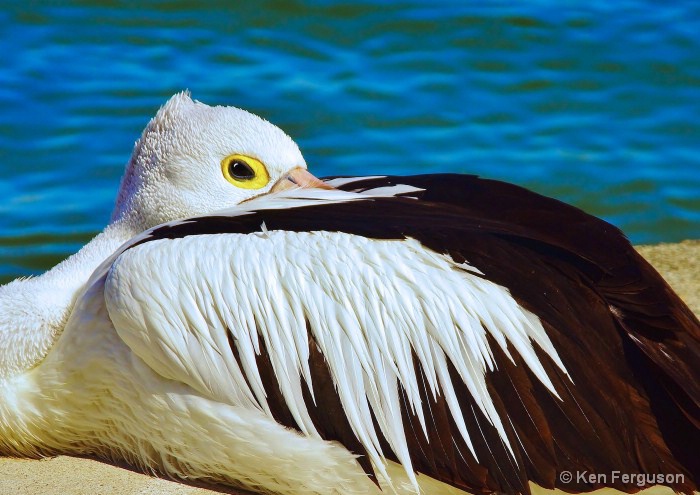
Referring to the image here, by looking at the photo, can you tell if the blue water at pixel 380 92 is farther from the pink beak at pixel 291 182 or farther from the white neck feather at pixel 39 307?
the pink beak at pixel 291 182

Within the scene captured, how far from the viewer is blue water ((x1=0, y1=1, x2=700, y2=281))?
19.4 ft

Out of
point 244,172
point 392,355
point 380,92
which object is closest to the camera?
point 392,355

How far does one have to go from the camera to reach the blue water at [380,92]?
5926 mm

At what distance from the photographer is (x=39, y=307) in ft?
10.5

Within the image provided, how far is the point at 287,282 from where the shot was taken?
2971mm

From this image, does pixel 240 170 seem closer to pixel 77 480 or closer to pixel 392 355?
pixel 392 355

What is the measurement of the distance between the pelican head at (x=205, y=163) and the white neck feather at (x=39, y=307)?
0.63 feet

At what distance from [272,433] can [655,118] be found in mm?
4244

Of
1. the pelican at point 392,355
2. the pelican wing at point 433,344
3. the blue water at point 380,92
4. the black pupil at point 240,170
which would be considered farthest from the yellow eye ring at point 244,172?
the blue water at point 380,92

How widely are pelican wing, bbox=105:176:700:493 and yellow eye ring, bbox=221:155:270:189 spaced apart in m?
0.34

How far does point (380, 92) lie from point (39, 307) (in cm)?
364

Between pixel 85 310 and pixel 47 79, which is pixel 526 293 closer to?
pixel 85 310

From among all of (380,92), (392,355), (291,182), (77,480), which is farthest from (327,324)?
(380,92)

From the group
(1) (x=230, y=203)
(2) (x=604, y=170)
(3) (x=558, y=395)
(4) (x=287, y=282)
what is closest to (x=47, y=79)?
(2) (x=604, y=170)
